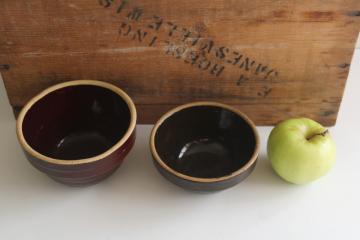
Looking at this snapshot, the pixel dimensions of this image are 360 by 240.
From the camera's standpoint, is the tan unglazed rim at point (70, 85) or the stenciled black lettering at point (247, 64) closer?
the tan unglazed rim at point (70, 85)

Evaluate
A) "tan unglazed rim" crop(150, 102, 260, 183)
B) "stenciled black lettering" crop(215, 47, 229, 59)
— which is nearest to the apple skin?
"tan unglazed rim" crop(150, 102, 260, 183)

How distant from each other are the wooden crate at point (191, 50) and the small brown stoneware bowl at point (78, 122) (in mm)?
32

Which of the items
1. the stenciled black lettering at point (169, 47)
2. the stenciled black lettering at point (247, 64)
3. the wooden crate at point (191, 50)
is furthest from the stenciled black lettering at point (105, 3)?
the stenciled black lettering at point (247, 64)

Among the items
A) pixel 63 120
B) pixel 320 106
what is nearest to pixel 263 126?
pixel 320 106

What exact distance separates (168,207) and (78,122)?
0.75 feet

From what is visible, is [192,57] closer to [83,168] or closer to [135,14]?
[135,14]

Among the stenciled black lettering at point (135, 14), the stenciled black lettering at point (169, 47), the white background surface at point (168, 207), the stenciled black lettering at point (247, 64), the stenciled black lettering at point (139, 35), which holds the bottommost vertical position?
the white background surface at point (168, 207)

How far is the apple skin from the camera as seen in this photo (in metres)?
0.67

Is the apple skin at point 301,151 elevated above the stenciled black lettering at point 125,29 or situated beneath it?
situated beneath

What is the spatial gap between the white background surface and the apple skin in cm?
4

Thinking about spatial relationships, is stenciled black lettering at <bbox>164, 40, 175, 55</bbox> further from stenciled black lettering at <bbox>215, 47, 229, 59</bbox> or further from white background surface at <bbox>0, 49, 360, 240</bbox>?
white background surface at <bbox>0, 49, 360, 240</bbox>

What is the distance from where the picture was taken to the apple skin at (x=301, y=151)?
2.19 feet

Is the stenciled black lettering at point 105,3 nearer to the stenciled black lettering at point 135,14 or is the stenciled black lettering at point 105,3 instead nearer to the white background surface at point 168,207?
the stenciled black lettering at point 135,14

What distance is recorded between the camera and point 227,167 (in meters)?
0.74
